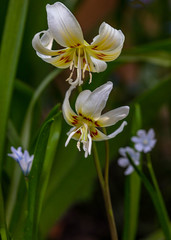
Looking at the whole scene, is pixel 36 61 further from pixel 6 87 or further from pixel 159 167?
pixel 159 167

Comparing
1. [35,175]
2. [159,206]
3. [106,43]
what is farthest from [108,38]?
[159,206]

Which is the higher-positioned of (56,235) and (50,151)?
(50,151)

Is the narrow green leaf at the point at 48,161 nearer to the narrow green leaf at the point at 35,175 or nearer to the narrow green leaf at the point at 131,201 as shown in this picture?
the narrow green leaf at the point at 35,175

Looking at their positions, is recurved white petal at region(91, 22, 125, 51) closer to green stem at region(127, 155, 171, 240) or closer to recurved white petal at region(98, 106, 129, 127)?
recurved white petal at region(98, 106, 129, 127)

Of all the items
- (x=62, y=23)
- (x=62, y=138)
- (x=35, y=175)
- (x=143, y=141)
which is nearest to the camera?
(x=62, y=23)

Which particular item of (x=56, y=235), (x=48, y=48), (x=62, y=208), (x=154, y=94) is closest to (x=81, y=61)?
(x=48, y=48)

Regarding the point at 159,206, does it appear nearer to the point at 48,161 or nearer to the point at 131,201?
the point at 131,201
